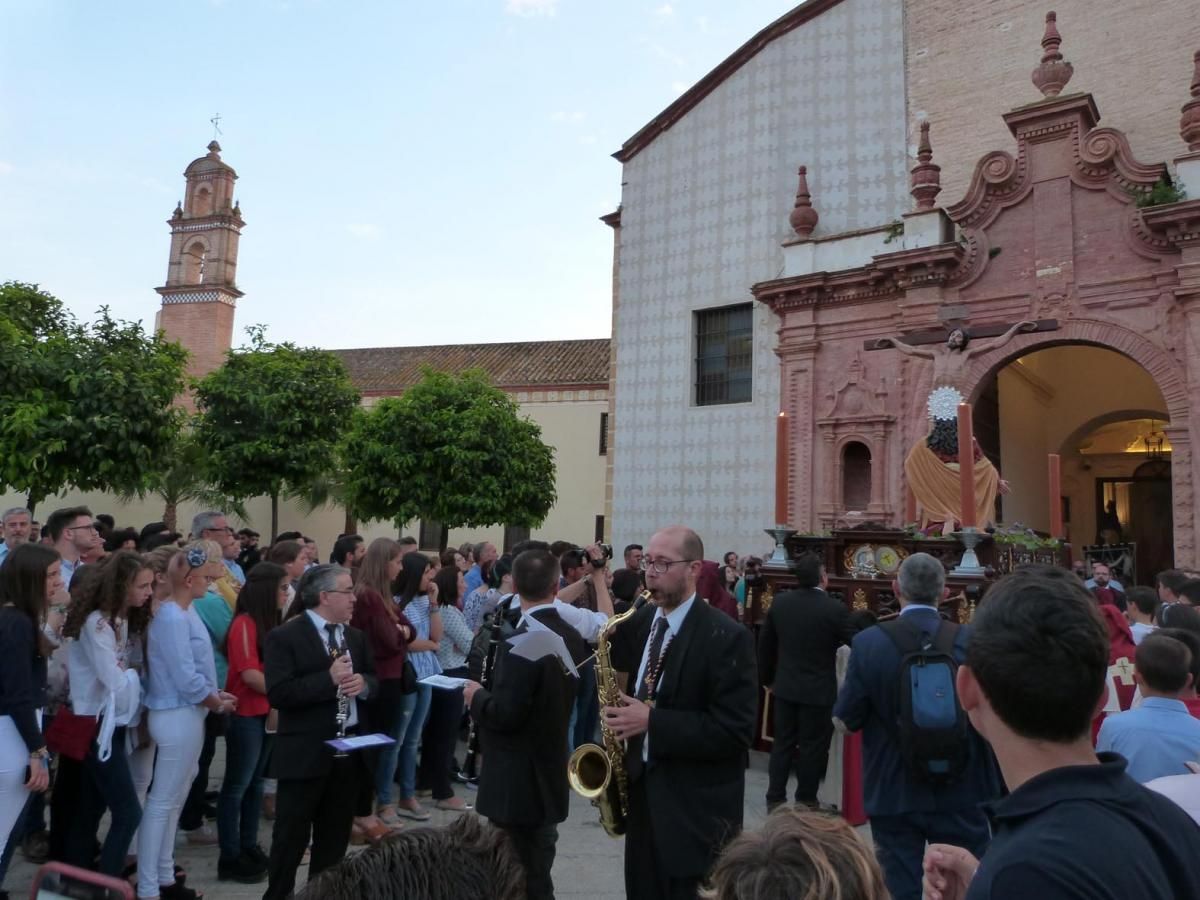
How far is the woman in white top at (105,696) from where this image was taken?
4.44 meters

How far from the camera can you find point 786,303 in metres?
16.4

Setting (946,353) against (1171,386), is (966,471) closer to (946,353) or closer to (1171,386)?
(1171,386)

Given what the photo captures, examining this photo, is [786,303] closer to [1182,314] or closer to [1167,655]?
[1182,314]

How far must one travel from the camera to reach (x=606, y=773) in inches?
153

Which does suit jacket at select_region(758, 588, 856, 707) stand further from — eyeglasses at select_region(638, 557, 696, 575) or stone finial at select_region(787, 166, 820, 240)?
stone finial at select_region(787, 166, 820, 240)

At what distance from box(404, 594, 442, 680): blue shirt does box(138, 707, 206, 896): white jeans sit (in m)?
2.10

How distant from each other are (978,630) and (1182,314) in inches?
523

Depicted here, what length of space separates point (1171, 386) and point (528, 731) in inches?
477

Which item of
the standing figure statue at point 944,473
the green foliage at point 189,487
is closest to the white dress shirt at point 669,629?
the standing figure statue at point 944,473

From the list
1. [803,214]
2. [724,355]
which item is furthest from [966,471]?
[724,355]

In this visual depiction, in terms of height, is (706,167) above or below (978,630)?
above

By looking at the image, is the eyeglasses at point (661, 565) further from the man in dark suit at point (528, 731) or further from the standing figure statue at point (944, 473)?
the standing figure statue at point (944, 473)

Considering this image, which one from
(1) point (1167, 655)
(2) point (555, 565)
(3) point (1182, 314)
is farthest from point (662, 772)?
(3) point (1182, 314)

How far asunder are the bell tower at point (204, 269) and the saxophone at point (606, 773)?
126 ft
